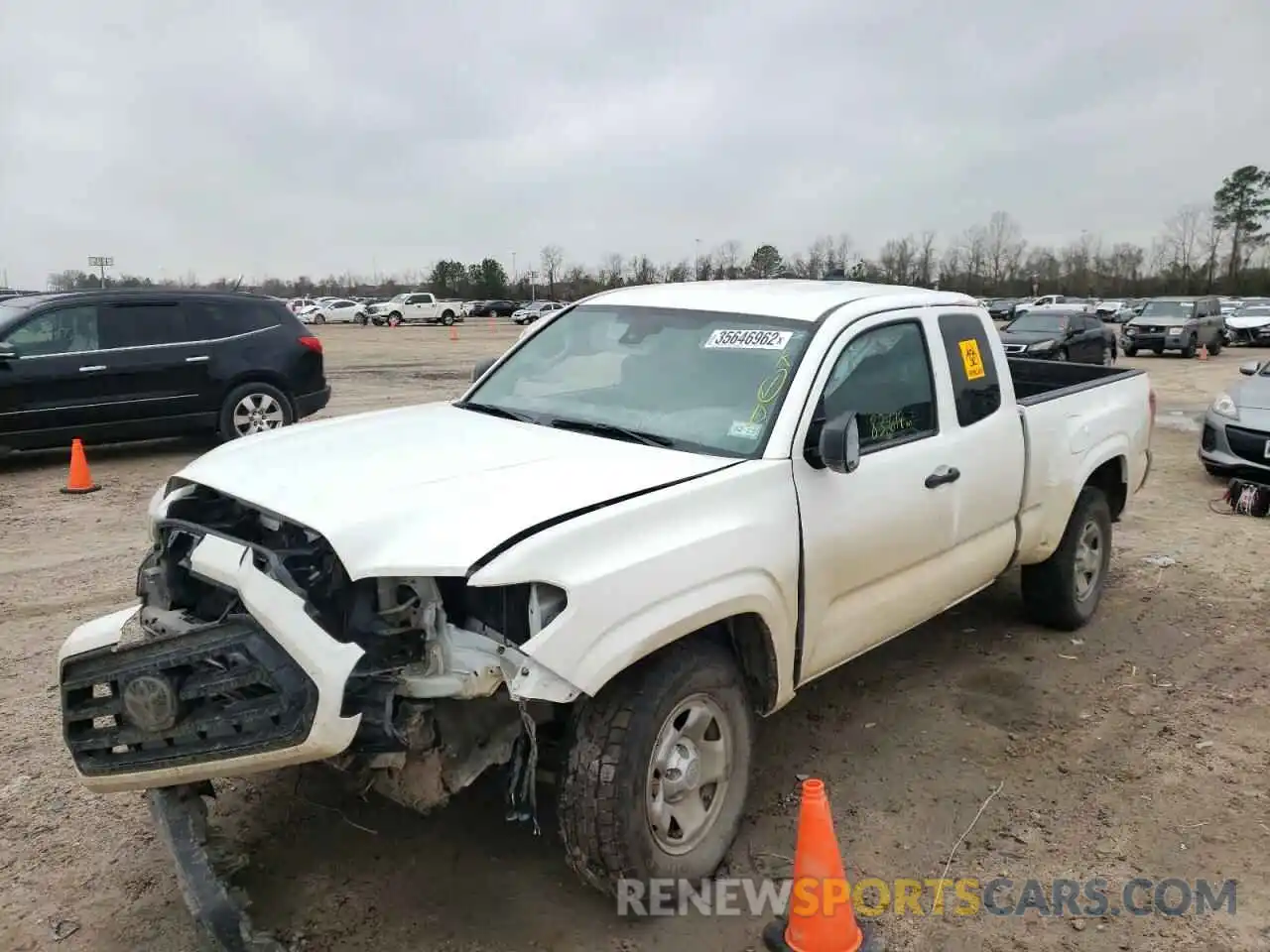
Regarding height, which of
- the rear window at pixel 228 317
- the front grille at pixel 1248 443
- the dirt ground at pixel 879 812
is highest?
the rear window at pixel 228 317

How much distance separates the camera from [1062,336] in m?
21.3

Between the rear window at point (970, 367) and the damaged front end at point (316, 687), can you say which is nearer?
the damaged front end at point (316, 687)

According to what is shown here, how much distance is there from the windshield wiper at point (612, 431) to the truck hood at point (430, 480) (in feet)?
0.21

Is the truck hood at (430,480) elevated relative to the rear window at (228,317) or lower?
lower

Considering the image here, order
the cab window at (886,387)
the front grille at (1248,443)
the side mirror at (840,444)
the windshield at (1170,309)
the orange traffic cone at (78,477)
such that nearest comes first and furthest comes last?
the side mirror at (840,444)
the cab window at (886,387)
the front grille at (1248,443)
the orange traffic cone at (78,477)
the windshield at (1170,309)

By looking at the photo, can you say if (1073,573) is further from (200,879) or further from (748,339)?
(200,879)

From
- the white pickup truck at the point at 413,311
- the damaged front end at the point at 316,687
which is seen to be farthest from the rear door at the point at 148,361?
the white pickup truck at the point at 413,311

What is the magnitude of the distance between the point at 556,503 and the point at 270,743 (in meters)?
1.00

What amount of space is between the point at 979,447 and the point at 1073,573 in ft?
4.99

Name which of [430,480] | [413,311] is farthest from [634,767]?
[413,311]

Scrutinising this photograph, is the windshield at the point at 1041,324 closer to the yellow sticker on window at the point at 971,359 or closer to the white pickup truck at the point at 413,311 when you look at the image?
the yellow sticker on window at the point at 971,359

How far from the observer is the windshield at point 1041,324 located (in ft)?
70.9

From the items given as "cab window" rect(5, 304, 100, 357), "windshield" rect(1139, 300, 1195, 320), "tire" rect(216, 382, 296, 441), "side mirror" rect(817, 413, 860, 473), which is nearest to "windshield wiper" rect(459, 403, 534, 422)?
"side mirror" rect(817, 413, 860, 473)

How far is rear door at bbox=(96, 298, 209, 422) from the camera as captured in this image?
33.1 ft
